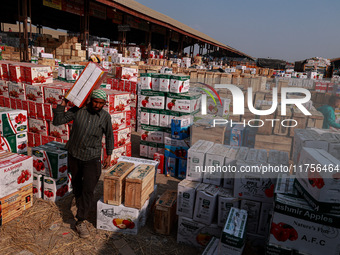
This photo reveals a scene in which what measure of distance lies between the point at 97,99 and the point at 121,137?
10.2 ft

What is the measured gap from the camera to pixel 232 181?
4086 mm

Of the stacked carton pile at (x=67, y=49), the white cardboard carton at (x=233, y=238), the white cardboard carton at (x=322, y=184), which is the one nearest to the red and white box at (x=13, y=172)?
the white cardboard carton at (x=233, y=238)

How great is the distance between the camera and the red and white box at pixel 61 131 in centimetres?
673

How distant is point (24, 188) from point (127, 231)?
202 centimetres

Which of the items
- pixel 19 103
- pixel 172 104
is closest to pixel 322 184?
pixel 172 104

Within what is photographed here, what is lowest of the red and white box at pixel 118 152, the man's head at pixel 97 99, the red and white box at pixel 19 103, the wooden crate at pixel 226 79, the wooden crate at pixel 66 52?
the red and white box at pixel 118 152

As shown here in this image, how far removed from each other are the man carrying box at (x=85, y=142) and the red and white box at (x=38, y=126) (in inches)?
139

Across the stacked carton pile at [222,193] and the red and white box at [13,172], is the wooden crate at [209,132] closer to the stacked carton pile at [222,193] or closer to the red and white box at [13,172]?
the stacked carton pile at [222,193]

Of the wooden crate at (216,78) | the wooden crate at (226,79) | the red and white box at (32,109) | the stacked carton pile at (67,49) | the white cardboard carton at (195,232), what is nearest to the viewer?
the white cardboard carton at (195,232)

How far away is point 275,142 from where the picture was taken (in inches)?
248

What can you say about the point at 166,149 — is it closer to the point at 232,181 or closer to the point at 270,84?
the point at 232,181

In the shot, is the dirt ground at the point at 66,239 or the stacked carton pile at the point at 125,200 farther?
the stacked carton pile at the point at 125,200

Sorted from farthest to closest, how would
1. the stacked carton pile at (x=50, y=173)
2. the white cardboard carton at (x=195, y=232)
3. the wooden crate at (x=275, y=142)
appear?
the wooden crate at (x=275, y=142), the stacked carton pile at (x=50, y=173), the white cardboard carton at (x=195, y=232)

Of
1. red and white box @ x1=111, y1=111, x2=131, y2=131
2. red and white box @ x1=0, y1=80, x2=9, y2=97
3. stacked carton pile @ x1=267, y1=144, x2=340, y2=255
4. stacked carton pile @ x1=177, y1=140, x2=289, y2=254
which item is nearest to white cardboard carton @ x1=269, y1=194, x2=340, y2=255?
stacked carton pile @ x1=267, y1=144, x2=340, y2=255
